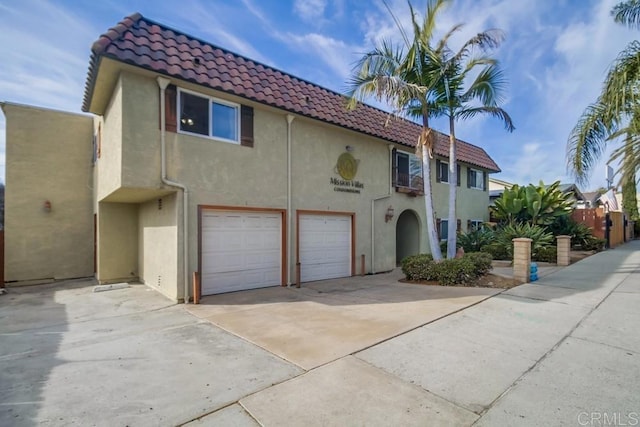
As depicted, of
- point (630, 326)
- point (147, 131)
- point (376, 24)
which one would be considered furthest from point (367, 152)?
point (630, 326)

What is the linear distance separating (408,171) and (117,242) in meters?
12.0

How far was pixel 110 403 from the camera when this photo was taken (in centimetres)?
333

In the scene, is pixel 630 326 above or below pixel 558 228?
below

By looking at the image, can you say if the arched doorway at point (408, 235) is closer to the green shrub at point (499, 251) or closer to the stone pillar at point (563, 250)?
the green shrub at point (499, 251)

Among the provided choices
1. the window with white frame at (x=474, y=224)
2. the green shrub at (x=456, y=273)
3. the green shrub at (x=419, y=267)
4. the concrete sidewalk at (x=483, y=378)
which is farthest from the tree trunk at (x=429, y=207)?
the window with white frame at (x=474, y=224)

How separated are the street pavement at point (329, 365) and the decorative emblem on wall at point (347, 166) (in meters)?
5.32

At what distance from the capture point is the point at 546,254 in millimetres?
13680

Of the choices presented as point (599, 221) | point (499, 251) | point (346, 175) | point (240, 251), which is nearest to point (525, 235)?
point (499, 251)

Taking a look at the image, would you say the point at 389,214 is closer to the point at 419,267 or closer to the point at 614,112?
the point at 419,267

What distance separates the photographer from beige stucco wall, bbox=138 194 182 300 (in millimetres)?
7914

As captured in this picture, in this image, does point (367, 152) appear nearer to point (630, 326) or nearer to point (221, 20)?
point (221, 20)

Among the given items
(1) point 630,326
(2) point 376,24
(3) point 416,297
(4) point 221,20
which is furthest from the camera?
(2) point 376,24

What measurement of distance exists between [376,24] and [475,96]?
399cm

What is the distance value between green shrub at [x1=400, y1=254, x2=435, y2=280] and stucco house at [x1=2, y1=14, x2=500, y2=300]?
2016mm
